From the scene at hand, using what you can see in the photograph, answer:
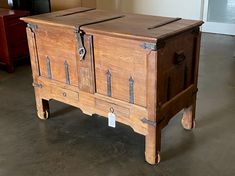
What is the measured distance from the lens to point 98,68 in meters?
1.99

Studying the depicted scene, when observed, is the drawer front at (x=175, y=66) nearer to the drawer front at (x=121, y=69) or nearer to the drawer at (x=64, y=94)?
the drawer front at (x=121, y=69)

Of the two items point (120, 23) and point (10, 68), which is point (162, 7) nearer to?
point (10, 68)

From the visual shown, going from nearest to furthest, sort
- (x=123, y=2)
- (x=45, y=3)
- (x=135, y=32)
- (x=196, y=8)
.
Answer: (x=135, y=32) < (x=45, y=3) < (x=196, y=8) < (x=123, y=2)

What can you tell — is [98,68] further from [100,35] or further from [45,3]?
[45,3]

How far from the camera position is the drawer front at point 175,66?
1.79 meters

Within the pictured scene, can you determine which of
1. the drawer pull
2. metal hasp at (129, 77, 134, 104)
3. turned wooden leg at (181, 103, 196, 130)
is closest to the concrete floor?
turned wooden leg at (181, 103, 196, 130)

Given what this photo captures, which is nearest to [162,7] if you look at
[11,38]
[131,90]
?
[11,38]

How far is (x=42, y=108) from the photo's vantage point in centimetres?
246

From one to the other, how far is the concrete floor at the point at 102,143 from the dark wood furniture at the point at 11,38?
0.69m

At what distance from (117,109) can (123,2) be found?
11.4 feet

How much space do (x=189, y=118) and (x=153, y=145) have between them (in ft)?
1.64

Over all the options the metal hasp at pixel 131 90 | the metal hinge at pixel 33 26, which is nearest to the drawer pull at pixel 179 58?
the metal hasp at pixel 131 90

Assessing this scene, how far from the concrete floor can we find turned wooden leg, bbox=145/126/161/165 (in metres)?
0.04

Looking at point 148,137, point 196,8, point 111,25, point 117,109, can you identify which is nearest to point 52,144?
point 117,109
